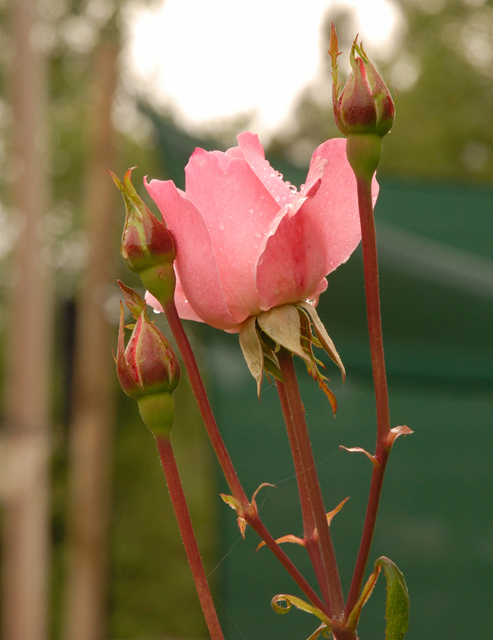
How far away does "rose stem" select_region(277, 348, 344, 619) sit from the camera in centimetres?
20

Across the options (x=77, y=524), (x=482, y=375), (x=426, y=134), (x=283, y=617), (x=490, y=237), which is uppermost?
(x=426, y=134)

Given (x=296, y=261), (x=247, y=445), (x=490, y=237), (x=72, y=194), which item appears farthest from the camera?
(x=72, y=194)

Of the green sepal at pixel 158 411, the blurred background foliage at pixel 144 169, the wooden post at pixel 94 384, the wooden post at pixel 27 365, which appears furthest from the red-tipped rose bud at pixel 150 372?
the blurred background foliage at pixel 144 169

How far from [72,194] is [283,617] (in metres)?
5.32

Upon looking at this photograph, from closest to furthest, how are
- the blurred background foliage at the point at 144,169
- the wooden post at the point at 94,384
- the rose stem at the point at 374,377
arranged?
the rose stem at the point at 374,377 → the wooden post at the point at 94,384 → the blurred background foliage at the point at 144,169

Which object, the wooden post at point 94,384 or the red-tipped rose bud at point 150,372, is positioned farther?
the wooden post at point 94,384

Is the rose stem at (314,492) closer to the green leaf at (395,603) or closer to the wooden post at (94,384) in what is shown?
Result: the green leaf at (395,603)

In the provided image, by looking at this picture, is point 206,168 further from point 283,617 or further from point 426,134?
point 426,134

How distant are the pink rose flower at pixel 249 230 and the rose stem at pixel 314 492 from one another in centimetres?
2

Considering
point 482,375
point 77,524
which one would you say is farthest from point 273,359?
point 77,524

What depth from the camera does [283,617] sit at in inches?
52.3

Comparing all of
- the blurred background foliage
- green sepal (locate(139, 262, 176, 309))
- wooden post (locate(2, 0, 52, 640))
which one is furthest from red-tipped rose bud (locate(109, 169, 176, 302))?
the blurred background foliage

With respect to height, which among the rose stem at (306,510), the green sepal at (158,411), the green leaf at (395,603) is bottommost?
the green leaf at (395,603)

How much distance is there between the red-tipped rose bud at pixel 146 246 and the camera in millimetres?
204
